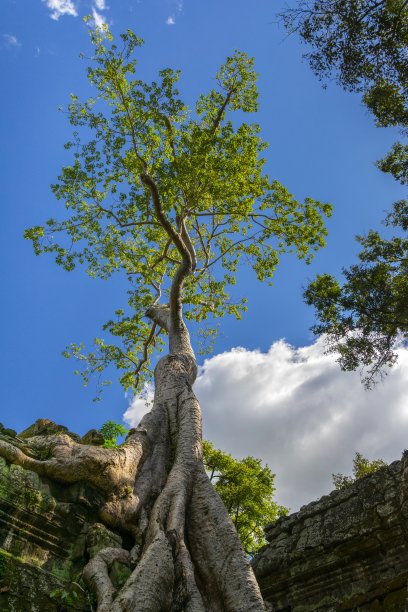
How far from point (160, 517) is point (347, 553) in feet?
5.42

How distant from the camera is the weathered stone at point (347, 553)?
3.88 m

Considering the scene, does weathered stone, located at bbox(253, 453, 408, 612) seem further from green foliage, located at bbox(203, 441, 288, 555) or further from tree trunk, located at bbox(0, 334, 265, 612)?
green foliage, located at bbox(203, 441, 288, 555)

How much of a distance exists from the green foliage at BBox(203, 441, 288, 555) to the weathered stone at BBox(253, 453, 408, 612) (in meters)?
8.32

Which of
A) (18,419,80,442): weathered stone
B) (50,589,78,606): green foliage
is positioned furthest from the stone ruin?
(18,419,80,442): weathered stone

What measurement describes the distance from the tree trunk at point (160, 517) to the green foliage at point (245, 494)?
25.8 feet

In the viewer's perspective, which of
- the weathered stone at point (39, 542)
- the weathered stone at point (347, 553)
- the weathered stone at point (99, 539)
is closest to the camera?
the weathered stone at point (39, 542)

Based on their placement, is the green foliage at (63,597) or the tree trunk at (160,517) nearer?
the green foliage at (63,597)

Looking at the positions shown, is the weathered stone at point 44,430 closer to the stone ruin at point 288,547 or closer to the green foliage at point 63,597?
the stone ruin at point 288,547

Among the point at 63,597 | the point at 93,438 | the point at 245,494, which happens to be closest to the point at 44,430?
the point at 93,438

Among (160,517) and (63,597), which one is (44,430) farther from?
(63,597)

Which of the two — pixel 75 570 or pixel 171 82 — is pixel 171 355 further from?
pixel 171 82

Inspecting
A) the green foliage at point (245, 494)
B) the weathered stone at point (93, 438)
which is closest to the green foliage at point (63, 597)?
the weathered stone at point (93, 438)

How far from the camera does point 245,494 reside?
41.8 feet

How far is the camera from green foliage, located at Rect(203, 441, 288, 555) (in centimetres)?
1260
